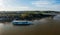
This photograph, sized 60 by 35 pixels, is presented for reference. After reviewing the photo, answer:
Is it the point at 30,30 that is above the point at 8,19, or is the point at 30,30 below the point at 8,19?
below

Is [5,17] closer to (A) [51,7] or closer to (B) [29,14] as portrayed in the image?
(B) [29,14]

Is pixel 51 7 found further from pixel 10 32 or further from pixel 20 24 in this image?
pixel 10 32

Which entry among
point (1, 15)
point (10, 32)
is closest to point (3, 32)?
point (10, 32)

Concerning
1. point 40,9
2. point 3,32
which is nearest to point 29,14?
point 40,9
